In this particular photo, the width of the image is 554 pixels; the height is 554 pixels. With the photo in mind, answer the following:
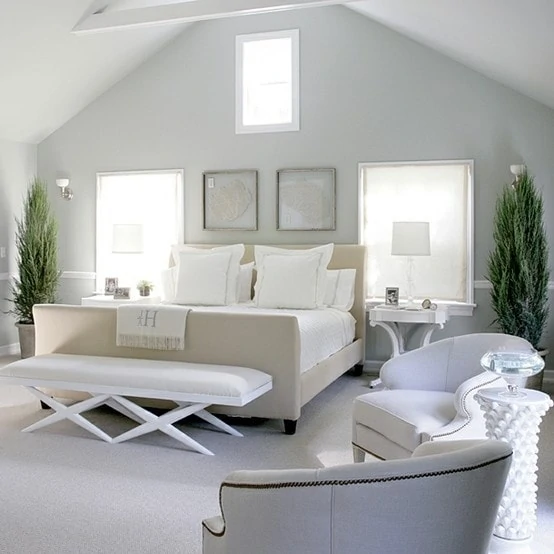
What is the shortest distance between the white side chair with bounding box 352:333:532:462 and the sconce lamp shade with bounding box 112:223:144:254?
388 centimetres

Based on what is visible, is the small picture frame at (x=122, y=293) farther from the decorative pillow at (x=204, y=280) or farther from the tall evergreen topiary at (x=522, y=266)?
the tall evergreen topiary at (x=522, y=266)

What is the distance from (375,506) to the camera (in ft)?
5.02

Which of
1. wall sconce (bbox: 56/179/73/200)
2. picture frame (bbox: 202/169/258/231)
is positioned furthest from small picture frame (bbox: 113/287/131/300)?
wall sconce (bbox: 56/179/73/200)

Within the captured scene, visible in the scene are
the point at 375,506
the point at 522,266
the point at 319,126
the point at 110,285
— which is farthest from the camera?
the point at 110,285

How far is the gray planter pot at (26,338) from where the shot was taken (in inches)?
269

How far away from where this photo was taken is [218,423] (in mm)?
4328

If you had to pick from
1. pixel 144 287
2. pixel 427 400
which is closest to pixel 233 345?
pixel 427 400

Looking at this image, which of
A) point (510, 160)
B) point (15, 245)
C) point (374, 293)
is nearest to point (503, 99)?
point (510, 160)

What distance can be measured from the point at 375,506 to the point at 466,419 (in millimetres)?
1569

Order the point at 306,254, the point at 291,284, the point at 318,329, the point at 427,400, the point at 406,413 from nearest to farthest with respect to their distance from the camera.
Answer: the point at 406,413, the point at 427,400, the point at 318,329, the point at 291,284, the point at 306,254

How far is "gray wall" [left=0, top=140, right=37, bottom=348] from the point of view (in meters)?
7.17

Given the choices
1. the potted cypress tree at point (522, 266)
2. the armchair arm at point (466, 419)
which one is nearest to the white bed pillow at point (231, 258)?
the potted cypress tree at point (522, 266)

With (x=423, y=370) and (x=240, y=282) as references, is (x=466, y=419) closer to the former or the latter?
(x=423, y=370)

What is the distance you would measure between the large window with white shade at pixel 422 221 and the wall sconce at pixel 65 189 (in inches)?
124
